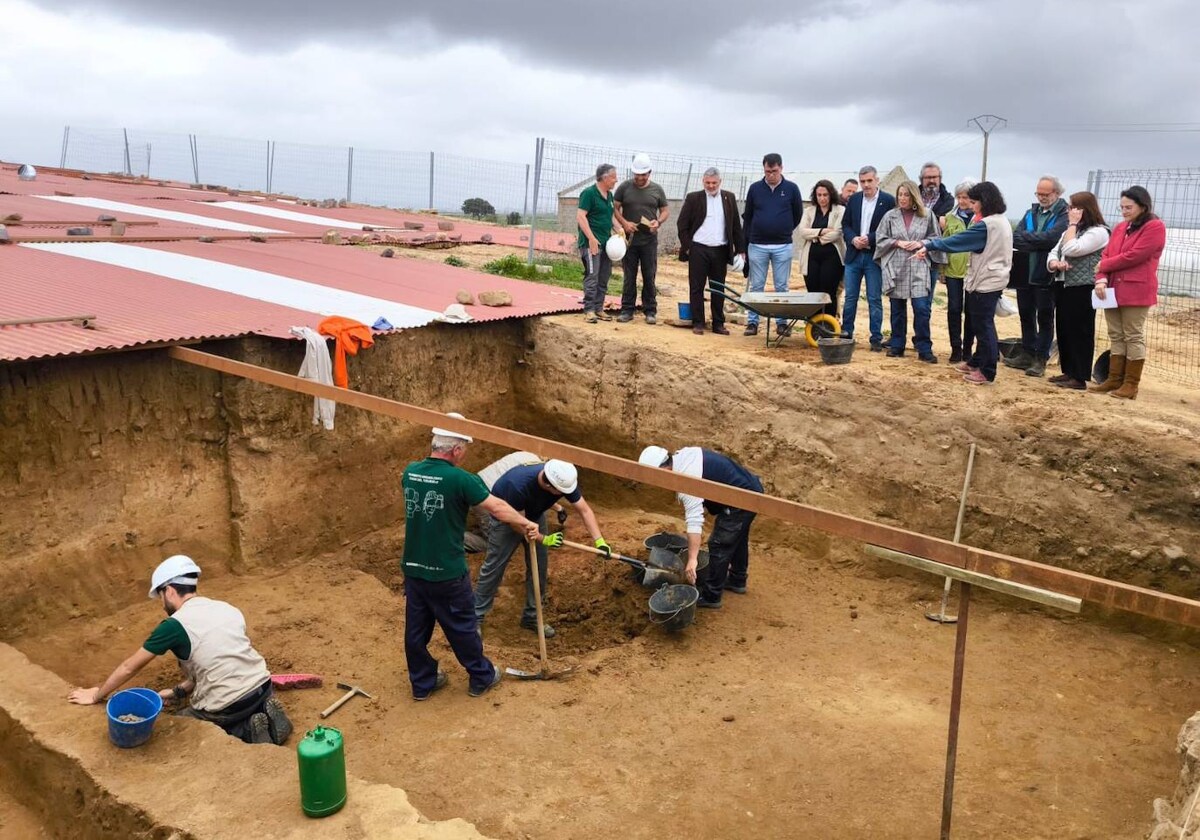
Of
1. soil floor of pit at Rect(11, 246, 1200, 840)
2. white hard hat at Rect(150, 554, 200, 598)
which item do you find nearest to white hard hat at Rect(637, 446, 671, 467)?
soil floor of pit at Rect(11, 246, 1200, 840)

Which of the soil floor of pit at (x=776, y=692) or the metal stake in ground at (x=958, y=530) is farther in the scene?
the metal stake in ground at (x=958, y=530)

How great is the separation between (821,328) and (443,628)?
5.31 meters

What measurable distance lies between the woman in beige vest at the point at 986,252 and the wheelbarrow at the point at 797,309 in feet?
4.29

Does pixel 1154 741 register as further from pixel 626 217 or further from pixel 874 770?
pixel 626 217

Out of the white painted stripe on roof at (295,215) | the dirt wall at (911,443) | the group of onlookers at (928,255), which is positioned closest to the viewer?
the dirt wall at (911,443)

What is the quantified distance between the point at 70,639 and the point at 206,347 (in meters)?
2.40

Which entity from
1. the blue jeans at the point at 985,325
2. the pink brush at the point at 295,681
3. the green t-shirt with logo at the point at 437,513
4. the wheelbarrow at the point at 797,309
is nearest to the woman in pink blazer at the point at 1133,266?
the blue jeans at the point at 985,325

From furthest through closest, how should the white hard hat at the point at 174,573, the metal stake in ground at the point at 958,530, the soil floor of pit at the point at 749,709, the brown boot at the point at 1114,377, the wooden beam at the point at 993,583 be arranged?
the brown boot at the point at 1114,377 < the metal stake in ground at the point at 958,530 < the white hard hat at the point at 174,573 < the soil floor of pit at the point at 749,709 < the wooden beam at the point at 993,583

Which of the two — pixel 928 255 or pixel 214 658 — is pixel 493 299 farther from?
pixel 214 658

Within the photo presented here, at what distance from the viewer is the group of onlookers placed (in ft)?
23.7

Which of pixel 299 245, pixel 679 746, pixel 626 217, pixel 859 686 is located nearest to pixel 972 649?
pixel 859 686

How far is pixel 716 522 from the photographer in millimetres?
7234

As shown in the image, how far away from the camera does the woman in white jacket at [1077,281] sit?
721cm

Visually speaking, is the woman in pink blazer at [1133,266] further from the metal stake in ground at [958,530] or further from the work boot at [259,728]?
the work boot at [259,728]
